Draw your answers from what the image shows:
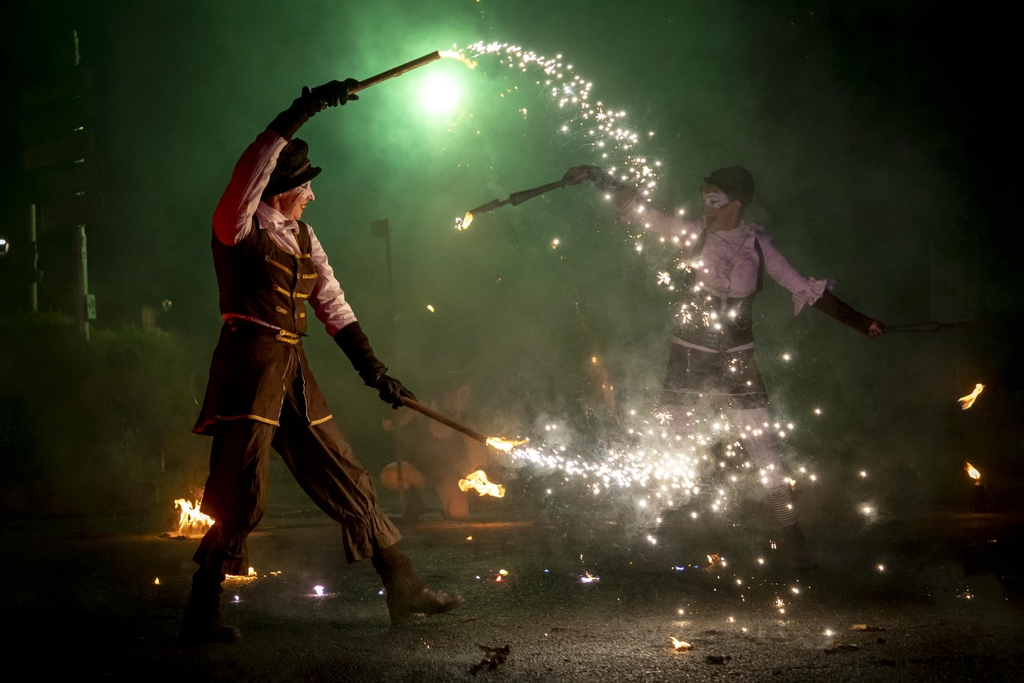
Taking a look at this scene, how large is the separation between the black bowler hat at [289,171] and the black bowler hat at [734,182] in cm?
290

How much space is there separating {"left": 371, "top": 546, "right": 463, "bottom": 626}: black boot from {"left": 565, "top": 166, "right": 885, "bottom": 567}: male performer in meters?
2.39

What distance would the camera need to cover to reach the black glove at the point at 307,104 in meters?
3.55

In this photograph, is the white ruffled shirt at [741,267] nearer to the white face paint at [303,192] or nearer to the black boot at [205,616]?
the white face paint at [303,192]

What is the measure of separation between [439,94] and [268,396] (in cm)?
590

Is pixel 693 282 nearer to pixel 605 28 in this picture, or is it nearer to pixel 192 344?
pixel 605 28

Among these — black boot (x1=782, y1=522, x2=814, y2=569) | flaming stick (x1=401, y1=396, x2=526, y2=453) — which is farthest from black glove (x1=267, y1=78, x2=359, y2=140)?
black boot (x1=782, y1=522, x2=814, y2=569)

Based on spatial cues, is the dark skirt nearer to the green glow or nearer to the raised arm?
the raised arm

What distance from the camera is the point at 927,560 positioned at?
16.5 ft

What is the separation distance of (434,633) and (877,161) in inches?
293

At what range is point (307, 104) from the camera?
3646 mm

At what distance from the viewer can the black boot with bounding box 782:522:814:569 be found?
16.5ft

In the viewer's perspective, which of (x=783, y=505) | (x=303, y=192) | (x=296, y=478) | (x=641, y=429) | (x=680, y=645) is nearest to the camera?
(x=680, y=645)

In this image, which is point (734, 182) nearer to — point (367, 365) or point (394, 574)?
Answer: point (367, 365)

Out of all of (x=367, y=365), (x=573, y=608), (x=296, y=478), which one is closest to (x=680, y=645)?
(x=573, y=608)
